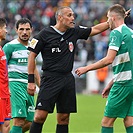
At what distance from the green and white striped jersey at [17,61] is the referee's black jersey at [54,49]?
109 centimetres

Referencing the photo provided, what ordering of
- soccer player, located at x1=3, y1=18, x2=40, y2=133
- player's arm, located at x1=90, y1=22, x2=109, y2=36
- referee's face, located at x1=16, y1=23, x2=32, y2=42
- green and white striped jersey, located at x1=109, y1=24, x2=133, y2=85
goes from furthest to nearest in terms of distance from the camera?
A: referee's face, located at x1=16, y1=23, x2=32, y2=42 < soccer player, located at x1=3, y1=18, x2=40, y2=133 < player's arm, located at x1=90, y1=22, x2=109, y2=36 < green and white striped jersey, located at x1=109, y1=24, x2=133, y2=85

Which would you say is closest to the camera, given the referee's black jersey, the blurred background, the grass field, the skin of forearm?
the skin of forearm

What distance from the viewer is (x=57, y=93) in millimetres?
9289

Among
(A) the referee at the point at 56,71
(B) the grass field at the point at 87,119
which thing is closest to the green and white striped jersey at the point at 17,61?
(A) the referee at the point at 56,71

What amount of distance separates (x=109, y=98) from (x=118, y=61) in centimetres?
63

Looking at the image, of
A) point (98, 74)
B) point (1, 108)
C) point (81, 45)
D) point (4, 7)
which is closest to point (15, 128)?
point (1, 108)

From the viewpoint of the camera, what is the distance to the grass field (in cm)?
1344

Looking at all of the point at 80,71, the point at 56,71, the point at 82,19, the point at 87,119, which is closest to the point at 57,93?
the point at 56,71

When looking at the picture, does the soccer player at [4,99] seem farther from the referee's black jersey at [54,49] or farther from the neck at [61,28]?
the neck at [61,28]

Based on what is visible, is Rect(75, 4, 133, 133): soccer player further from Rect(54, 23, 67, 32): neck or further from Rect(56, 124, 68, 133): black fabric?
Rect(54, 23, 67, 32): neck

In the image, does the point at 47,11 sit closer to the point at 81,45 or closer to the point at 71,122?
the point at 81,45

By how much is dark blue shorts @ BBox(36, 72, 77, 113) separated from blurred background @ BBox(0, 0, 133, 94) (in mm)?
14327

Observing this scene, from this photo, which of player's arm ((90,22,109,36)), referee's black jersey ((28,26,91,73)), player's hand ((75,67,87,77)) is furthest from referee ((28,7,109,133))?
player's hand ((75,67,87,77))

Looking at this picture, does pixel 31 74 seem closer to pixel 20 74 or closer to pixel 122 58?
pixel 20 74
